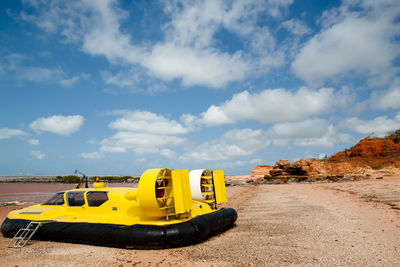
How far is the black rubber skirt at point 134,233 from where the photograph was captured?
6090mm

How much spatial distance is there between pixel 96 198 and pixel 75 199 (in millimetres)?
806

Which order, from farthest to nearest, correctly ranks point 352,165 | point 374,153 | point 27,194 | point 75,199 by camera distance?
point 374,153
point 352,165
point 27,194
point 75,199

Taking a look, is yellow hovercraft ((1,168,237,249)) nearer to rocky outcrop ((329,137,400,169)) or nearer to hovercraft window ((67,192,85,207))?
hovercraft window ((67,192,85,207))

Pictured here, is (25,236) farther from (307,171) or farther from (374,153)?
(374,153)

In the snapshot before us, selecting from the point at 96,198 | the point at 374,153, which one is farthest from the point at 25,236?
the point at 374,153

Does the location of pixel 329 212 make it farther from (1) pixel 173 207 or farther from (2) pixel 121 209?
(2) pixel 121 209

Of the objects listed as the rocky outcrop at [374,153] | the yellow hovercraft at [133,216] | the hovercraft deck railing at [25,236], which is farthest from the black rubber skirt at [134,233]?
the rocky outcrop at [374,153]

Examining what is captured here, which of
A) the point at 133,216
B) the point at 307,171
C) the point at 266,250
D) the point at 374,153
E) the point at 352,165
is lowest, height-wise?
the point at 266,250

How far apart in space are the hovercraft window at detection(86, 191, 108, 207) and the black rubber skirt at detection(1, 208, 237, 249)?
0.70 m

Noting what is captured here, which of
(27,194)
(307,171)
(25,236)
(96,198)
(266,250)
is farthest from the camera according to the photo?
(307,171)

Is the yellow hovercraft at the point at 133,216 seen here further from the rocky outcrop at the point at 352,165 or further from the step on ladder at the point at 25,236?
the rocky outcrop at the point at 352,165

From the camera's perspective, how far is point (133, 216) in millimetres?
6945

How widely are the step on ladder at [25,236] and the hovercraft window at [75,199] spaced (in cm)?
90

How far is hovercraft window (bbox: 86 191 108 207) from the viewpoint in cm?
748
